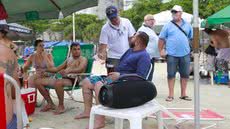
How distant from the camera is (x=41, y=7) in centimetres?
706

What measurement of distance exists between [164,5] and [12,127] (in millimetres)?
38553

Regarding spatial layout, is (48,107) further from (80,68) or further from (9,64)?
(9,64)

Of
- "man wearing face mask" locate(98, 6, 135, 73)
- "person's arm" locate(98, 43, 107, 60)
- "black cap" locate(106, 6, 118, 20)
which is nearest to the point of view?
"black cap" locate(106, 6, 118, 20)

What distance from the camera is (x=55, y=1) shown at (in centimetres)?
661

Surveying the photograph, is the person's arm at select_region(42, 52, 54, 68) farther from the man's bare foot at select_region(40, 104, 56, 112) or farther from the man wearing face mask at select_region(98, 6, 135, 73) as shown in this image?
the man wearing face mask at select_region(98, 6, 135, 73)

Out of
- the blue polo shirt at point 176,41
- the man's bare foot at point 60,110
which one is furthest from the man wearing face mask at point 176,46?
the man's bare foot at point 60,110

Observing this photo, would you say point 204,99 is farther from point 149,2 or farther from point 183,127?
point 149,2

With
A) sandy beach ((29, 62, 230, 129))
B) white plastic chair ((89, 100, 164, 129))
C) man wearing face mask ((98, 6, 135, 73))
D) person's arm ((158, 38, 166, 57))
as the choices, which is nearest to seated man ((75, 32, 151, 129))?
sandy beach ((29, 62, 230, 129))

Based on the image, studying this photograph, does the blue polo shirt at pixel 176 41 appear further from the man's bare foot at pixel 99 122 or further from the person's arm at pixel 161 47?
the man's bare foot at pixel 99 122

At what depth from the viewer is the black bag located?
142 inches

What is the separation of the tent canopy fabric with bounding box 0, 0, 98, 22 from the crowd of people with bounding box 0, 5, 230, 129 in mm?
645

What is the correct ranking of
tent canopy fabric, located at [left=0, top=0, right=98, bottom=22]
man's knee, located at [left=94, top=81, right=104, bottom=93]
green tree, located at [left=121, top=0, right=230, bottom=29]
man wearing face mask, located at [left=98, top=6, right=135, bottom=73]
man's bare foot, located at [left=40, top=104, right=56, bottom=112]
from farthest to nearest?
green tree, located at [left=121, top=0, right=230, bottom=29]
tent canopy fabric, located at [left=0, top=0, right=98, bottom=22]
man's bare foot, located at [left=40, top=104, right=56, bottom=112]
man wearing face mask, located at [left=98, top=6, right=135, bottom=73]
man's knee, located at [left=94, top=81, right=104, bottom=93]

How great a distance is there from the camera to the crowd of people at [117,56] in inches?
197

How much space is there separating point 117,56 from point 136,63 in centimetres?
105
